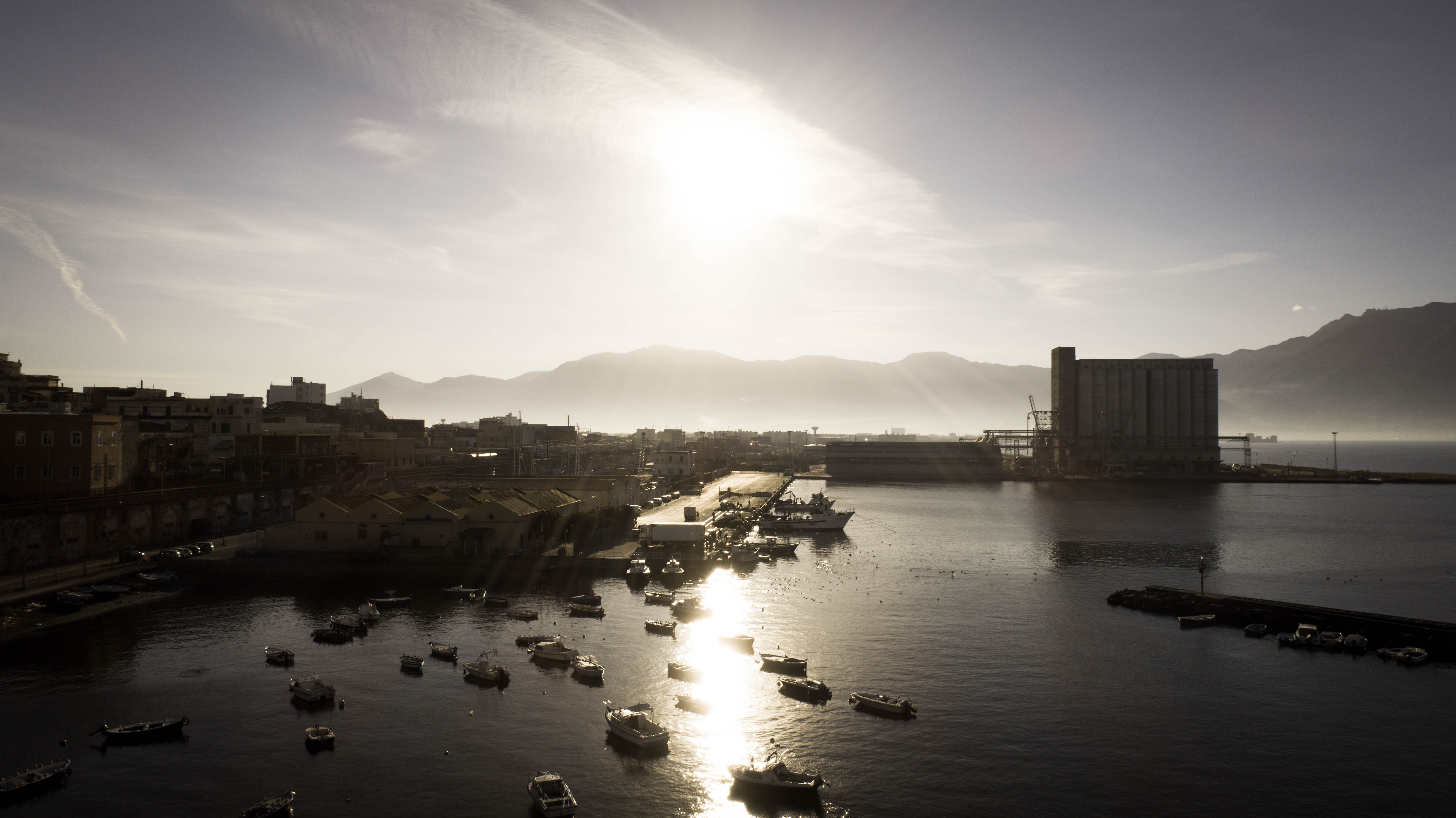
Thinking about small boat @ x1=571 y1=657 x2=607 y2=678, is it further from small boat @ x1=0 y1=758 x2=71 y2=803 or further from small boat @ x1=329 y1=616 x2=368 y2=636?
small boat @ x1=0 y1=758 x2=71 y2=803

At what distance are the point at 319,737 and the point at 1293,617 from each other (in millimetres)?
50947

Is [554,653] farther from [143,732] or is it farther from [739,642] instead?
[143,732]

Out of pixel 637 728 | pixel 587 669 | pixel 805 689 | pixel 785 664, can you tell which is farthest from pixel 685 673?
pixel 637 728

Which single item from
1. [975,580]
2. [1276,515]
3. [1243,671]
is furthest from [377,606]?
[1276,515]

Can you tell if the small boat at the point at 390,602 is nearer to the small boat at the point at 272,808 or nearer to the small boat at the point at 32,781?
the small boat at the point at 32,781

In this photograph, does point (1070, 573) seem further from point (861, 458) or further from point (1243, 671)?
point (861, 458)

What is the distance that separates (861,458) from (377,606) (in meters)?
133

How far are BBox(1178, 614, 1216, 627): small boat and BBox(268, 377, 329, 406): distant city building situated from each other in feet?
407

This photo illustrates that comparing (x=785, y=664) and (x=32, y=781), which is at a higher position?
(x=785, y=664)

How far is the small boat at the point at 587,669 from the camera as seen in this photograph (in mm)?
34906

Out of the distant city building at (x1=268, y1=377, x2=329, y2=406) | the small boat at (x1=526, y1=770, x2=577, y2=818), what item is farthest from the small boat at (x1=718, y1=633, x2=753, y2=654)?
the distant city building at (x1=268, y1=377, x2=329, y2=406)

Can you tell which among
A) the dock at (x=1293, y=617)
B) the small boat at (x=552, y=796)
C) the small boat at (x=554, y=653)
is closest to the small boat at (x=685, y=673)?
the small boat at (x=554, y=653)

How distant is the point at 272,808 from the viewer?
23359mm

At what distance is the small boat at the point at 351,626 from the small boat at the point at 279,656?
3.89 meters
